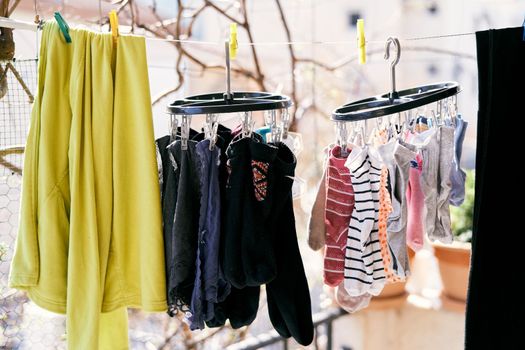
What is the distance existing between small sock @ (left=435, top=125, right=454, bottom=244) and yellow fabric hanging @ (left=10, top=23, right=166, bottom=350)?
55 cm

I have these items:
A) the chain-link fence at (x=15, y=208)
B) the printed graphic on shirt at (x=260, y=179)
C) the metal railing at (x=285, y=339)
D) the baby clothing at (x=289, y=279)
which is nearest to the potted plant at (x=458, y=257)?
the metal railing at (x=285, y=339)

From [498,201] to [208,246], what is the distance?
54 centimetres

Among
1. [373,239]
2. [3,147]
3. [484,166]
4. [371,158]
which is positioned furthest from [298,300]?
[3,147]

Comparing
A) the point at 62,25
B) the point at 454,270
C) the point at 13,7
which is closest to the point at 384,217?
the point at 62,25

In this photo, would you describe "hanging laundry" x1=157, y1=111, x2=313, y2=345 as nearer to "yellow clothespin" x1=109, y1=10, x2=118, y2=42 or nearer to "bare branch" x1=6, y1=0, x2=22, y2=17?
"yellow clothespin" x1=109, y1=10, x2=118, y2=42

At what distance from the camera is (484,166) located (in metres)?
0.98

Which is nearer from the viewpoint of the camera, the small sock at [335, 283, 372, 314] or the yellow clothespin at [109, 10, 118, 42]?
the yellow clothespin at [109, 10, 118, 42]

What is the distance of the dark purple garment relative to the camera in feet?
3.04

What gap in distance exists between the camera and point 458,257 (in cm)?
167

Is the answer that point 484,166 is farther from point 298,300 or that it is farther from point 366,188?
point 298,300

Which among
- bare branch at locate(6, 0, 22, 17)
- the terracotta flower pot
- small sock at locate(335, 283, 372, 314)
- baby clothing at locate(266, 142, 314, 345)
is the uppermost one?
bare branch at locate(6, 0, 22, 17)

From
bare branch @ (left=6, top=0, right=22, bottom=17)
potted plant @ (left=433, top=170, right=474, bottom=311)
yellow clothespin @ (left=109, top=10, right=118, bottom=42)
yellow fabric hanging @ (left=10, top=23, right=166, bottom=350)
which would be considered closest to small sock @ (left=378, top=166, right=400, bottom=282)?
yellow fabric hanging @ (left=10, top=23, right=166, bottom=350)

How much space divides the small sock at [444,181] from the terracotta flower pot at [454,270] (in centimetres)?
64

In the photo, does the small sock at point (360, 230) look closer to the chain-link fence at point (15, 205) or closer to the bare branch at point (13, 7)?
the chain-link fence at point (15, 205)
